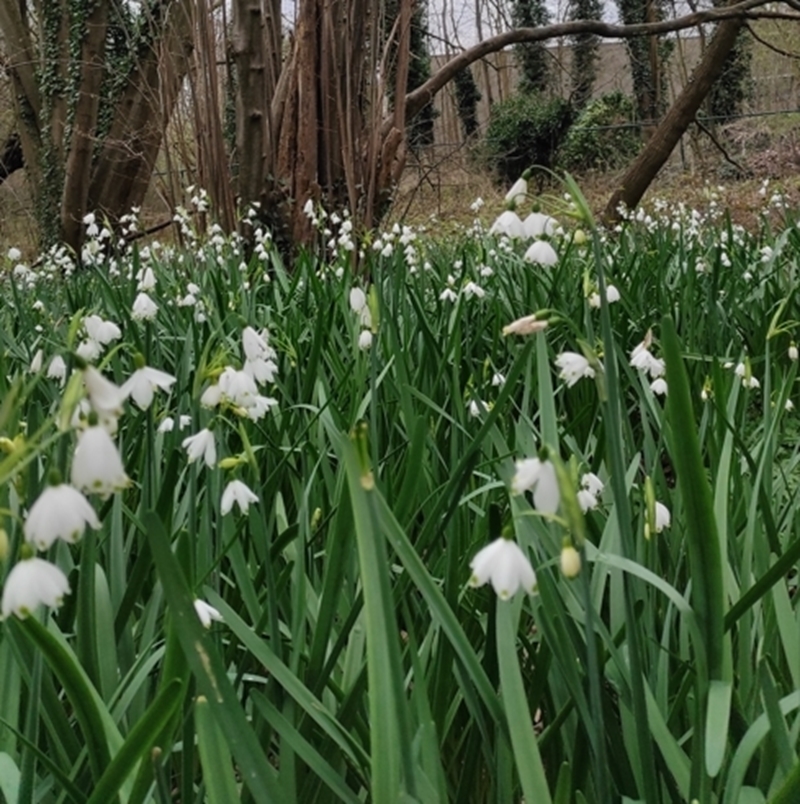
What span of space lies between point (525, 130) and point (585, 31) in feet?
34.5

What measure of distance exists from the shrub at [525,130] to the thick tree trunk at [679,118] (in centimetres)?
888

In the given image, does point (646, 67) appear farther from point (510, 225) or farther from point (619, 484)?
point (619, 484)

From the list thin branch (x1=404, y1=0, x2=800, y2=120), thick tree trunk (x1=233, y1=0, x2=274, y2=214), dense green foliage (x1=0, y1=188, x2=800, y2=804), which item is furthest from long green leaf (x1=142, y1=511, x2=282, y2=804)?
thin branch (x1=404, y1=0, x2=800, y2=120)

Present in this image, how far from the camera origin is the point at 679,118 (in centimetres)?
898

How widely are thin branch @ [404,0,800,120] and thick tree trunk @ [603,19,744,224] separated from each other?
0.85m

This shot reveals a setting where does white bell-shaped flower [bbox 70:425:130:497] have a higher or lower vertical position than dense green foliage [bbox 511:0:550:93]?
lower

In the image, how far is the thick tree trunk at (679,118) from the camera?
8.57 m

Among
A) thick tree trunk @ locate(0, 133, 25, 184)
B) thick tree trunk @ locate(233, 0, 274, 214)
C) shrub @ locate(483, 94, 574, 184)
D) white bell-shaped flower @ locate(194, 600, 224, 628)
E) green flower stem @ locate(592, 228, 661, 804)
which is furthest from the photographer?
shrub @ locate(483, 94, 574, 184)

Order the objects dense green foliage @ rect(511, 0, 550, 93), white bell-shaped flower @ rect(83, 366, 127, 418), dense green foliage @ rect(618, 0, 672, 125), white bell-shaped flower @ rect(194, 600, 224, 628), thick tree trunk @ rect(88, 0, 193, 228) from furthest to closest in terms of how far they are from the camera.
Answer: dense green foliage @ rect(511, 0, 550, 93)
dense green foliage @ rect(618, 0, 672, 125)
thick tree trunk @ rect(88, 0, 193, 228)
white bell-shaped flower @ rect(194, 600, 224, 628)
white bell-shaped flower @ rect(83, 366, 127, 418)

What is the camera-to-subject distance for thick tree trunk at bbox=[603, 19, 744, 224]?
8.57 metres

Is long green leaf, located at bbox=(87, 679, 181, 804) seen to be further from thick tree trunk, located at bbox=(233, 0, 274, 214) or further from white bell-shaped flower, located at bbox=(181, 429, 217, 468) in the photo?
thick tree trunk, located at bbox=(233, 0, 274, 214)

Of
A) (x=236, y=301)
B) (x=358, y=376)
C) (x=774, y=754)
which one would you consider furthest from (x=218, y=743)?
(x=236, y=301)

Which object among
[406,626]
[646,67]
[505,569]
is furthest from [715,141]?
[646,67]

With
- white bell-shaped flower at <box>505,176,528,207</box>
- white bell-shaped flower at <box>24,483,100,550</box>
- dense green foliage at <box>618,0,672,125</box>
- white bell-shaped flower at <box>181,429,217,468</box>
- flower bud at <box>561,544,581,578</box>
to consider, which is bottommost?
flower bud at <box>561,544,581,578</box>
